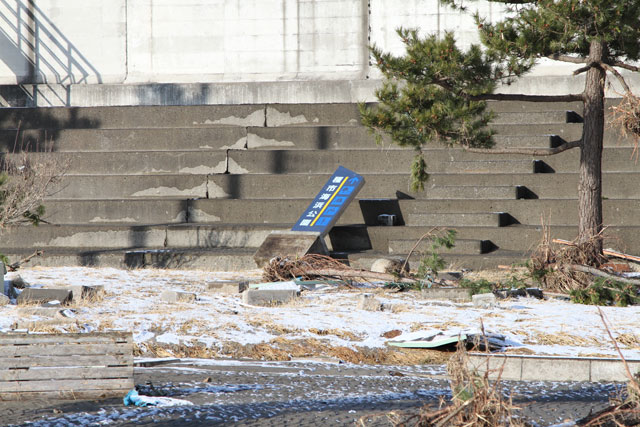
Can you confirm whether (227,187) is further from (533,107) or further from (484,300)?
(484,300)

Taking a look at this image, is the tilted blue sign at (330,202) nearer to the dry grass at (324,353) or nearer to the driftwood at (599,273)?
the driftwood at (599,273)

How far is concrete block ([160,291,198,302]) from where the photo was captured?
8.62 meters

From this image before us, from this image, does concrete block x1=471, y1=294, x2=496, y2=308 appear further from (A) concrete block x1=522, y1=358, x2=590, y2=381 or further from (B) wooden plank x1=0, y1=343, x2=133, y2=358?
(B) wooden plank x1=0, y1=343, x2=133, y2=358

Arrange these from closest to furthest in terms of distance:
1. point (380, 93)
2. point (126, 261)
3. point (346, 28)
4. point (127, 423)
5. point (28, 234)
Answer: point (127, 423), point (380, 93), point (126, 261), point (28, 234), point (346, 28)

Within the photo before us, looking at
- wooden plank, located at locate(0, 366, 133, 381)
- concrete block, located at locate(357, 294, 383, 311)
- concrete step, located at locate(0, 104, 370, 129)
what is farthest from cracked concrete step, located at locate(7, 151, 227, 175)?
wooden plank, located at locate(0, 366, 133, 381)

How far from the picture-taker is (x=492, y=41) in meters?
9.12

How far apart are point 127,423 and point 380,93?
600cm

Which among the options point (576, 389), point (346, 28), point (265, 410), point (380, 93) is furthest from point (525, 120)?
point (265, 410)

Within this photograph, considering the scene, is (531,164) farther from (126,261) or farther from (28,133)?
(28,133)

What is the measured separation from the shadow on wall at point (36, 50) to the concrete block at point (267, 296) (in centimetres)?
982

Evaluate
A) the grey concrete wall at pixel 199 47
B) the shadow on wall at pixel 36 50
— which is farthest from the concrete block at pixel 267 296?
the shadow on wall at pixel 36 50

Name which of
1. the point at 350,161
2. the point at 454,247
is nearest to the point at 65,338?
the point at 454,247

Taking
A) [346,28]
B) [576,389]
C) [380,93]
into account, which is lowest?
[576,389]

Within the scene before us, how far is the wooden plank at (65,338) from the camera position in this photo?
5.20m
